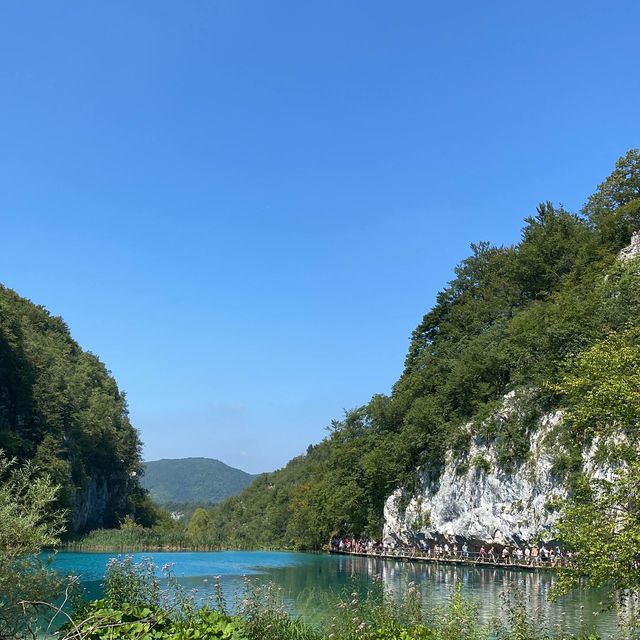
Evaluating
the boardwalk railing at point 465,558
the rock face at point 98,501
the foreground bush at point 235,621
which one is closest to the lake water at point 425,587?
the foreground bush at point 235,621

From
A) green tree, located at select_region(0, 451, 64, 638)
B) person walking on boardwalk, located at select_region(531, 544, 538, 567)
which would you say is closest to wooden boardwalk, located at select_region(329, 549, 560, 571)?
person walking on boardwalk, located at select_region(531, 544, 538, 567)

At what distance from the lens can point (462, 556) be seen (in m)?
50.2

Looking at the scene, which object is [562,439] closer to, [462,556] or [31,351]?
[462,556]

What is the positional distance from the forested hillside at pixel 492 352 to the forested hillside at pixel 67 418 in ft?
78.5

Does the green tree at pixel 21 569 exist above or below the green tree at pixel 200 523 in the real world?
above

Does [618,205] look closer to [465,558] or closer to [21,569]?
[465,558]

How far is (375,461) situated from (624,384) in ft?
174

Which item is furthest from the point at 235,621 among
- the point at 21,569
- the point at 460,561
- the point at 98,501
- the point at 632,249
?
the point at 98,501

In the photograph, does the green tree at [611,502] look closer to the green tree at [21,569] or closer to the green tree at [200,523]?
the green tree at [21,569]

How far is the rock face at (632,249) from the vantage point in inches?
2098

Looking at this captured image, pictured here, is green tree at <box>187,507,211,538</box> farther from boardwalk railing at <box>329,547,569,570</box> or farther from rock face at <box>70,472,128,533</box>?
boardwalk railing at <box>329,547,569,570</box>

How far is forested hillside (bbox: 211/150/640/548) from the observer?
4703 cm

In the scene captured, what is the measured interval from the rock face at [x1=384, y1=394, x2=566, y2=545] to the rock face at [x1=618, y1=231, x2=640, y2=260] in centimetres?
1507

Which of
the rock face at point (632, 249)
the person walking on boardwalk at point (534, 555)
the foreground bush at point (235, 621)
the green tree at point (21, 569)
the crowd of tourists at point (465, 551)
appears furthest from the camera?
the rock face at point (632, 249)
